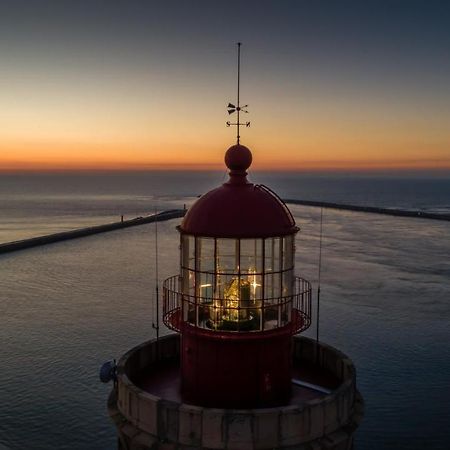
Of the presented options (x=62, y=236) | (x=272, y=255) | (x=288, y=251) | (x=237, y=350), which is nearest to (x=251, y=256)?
(x=272, y=255)

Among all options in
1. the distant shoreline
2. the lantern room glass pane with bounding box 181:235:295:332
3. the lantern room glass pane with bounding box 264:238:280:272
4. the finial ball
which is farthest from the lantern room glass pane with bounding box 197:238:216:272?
the distant shoreline

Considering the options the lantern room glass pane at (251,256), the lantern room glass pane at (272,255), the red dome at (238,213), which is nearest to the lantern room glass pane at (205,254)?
the red dome at (238,213)

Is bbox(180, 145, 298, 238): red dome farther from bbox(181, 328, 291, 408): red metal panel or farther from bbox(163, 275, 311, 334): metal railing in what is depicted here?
bbox(181, 328, 291, 408): red metal panel

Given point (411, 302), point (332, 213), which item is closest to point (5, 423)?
point (411, 302)

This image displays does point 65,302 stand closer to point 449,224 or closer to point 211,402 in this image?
point 211,402

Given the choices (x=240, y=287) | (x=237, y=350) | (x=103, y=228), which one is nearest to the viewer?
(x=237, y=350)

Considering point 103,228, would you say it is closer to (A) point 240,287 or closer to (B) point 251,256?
(B) point 251,256

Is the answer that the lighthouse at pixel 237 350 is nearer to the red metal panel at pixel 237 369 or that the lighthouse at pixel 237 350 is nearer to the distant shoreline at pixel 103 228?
the red metal panel at pixel 237 369
